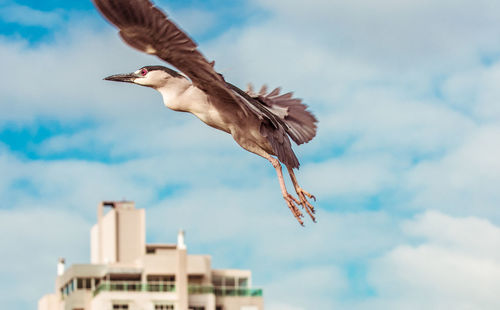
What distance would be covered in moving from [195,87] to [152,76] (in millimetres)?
456

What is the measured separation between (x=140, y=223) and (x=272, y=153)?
10028 cm

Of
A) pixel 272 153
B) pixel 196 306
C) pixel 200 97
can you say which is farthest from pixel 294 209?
pixel 196 306

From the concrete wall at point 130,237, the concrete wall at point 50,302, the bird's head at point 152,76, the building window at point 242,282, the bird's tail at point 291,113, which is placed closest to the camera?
the bird's head at point 152,76

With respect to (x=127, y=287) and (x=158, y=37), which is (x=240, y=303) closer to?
(x=127, y=287)

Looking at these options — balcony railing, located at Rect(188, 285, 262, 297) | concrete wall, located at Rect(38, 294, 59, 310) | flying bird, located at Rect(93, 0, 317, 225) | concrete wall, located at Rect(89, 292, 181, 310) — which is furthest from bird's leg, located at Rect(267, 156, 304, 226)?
concrete wall, located at Rect(38, 294, 59, 310)

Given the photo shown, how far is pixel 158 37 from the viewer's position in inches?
388

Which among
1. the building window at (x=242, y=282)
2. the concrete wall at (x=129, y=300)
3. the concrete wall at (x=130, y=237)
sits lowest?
the concrete wall at (x=129, y=300)

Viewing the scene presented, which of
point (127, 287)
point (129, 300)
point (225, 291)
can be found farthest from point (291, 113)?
point (225, 291)

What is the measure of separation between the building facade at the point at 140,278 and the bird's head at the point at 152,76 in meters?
90.0

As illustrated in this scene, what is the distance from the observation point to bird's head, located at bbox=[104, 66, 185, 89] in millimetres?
10570

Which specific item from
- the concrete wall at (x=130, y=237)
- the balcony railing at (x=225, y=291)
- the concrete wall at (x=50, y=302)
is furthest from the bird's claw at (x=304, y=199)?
the concrete wall at (x=50, y=302)

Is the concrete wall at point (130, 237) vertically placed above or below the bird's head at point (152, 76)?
above

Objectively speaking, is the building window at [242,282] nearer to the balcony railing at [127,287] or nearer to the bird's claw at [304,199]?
the balcony railing at [127,287]

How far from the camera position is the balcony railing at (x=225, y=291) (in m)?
106
